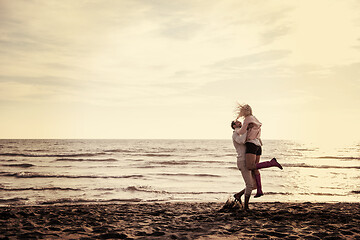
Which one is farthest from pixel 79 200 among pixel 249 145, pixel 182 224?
pixel 249 145

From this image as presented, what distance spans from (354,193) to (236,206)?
25.3 feet

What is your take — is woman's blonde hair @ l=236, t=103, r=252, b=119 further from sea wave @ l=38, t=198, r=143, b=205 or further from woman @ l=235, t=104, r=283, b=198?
sea wave @ l=38, t=198, r=143, b=205

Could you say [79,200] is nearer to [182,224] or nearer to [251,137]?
[182,224]

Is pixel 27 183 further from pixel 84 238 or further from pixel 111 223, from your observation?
A: pixel 84 238

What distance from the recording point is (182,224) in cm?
572

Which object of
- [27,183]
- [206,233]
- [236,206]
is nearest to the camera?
[206,233]

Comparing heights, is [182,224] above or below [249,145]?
below

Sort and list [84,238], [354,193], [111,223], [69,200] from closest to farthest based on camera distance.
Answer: [84,238], [111,223], [69,200], [354,193]

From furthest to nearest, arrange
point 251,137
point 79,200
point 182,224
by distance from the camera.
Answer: point 79,200 < point 251,137 < point 182,224

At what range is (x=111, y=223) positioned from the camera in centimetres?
574

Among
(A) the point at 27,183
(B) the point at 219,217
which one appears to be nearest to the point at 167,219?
(B) the point at 219,217

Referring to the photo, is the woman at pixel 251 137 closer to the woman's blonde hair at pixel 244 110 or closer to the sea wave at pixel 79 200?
the woman's blonde hair at pixel 244 110

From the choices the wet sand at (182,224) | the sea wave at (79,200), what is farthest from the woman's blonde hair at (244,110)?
the sea wave at (79,200)

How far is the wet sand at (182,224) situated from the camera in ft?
15.7
